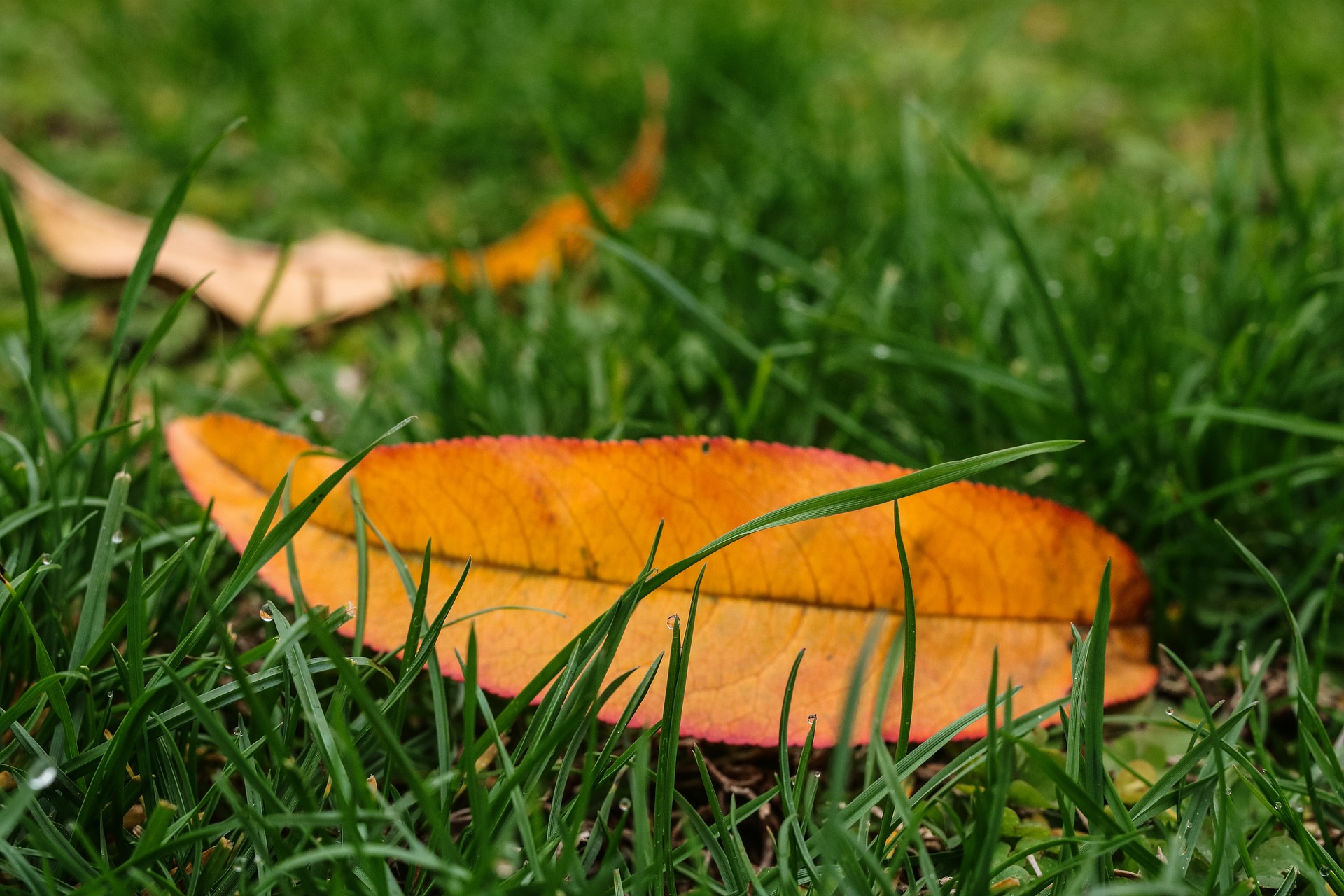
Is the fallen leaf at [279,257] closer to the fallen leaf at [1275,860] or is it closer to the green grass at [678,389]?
the green grass at [678,389]

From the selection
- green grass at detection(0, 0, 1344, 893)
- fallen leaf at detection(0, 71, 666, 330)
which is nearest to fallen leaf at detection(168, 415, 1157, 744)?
green grass at detection(0, 0, 1344, 893)

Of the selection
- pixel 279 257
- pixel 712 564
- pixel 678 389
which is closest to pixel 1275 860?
pixel 712 564

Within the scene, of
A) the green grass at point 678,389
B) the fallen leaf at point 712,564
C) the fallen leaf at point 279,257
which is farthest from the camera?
the fallen leaf at point 279,257

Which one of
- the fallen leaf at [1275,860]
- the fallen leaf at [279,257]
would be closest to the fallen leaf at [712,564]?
the fallen leaf at [1275,860]

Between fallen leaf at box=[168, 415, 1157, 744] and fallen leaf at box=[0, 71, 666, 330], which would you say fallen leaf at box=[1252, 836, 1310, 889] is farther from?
fallen leaf at box=[0, 71, 666, 330]

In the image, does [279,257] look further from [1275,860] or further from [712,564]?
[1275,860]
